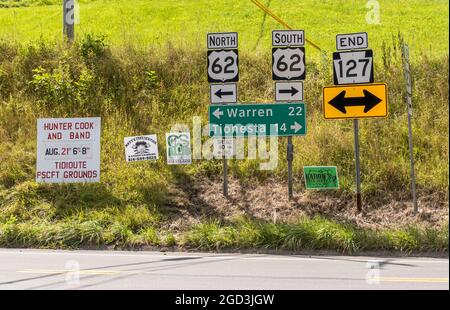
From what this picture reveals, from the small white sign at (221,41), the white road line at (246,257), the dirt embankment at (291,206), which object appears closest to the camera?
the white road line at (246,257)

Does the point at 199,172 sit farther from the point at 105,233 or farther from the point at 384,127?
the point at 384,127

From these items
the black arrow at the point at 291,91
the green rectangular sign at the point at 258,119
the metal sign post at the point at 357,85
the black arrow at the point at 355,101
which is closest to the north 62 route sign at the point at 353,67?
the metal sign post at the point at 357,85

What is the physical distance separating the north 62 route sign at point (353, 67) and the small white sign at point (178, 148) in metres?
3.92

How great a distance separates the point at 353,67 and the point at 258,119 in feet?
7.88

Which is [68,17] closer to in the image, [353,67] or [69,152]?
[69,152]

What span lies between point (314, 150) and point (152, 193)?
395cm

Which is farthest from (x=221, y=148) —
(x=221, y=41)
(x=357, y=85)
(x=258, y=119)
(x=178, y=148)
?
(x=357, y=85)

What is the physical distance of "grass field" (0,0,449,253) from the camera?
11.3 metres

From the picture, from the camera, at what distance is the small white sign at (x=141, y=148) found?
541 inches

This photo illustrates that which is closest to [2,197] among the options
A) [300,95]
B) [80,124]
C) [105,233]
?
[80,124]

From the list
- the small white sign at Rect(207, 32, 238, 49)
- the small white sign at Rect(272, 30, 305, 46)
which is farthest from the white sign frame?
the small white sign at Rect(207, 32, 238, 49)

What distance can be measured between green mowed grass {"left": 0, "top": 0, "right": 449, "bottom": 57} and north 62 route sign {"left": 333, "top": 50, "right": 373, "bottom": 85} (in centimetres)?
637

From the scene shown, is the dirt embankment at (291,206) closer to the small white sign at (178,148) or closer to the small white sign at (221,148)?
the small white sign at (178,148)

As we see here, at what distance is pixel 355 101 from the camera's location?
40.5 ft
